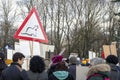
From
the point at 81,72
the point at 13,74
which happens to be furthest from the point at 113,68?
the point at 13,74

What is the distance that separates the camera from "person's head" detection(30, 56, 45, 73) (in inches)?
259

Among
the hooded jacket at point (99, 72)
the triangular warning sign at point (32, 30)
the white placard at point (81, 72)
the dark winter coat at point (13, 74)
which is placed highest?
the triangular warning sign at point (32, 30)

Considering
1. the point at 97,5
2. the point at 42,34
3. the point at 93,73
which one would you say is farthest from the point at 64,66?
the point at 97,5

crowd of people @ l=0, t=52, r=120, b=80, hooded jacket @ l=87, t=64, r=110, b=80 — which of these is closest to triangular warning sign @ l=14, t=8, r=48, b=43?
crowd of people @ l=0, t=52, r=120, b=80

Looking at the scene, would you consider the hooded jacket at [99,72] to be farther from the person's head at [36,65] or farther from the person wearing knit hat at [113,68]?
the person wearing knit hat at [113,68]

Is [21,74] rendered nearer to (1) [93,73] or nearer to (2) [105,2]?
(1) [93,73]

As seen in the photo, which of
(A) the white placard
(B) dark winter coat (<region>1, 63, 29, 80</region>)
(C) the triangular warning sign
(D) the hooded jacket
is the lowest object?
(A) the white placard

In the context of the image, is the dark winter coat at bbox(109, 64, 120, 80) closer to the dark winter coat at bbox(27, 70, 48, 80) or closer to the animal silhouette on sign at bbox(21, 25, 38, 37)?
the dark winter coat at bbox(27, 70, 48, 80)

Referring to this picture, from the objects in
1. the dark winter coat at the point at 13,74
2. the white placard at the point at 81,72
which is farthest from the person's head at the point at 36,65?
the white placard at the point at 81,72

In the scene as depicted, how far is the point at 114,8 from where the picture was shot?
60781mm

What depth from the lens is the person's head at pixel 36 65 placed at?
6.58 metres

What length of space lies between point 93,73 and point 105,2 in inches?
2182

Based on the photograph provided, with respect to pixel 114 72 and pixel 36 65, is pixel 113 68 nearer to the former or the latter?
pixel 114 72

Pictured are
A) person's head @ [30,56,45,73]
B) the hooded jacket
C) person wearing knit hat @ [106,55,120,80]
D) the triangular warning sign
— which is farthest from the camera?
the triangular warning sign
